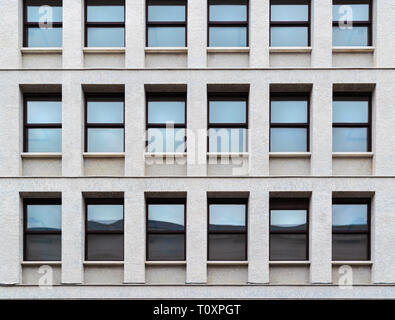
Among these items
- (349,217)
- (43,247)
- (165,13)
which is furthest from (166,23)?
(349,217)

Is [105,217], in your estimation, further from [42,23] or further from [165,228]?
[42,23]

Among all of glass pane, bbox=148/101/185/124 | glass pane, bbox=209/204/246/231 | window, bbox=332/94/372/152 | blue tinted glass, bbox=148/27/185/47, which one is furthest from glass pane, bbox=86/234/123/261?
window, bbox=332/94/372/152

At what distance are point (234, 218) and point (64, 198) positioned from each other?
466cm

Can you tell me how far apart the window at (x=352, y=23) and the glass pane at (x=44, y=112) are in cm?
808

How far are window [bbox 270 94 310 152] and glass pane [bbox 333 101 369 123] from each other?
832mm

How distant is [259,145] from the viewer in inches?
440

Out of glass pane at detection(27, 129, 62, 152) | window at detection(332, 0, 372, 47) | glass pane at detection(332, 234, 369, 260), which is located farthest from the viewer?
window at detection(332, 0, 372, 47)

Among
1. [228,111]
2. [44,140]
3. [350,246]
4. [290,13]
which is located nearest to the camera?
[350,246]

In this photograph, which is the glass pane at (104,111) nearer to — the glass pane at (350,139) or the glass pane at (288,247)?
the glass pane at (288,247)

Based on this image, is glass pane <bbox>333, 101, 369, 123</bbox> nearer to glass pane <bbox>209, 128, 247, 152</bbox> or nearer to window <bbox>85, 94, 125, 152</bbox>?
glass pane <bbox>209, 128, 247, 152</bbox>

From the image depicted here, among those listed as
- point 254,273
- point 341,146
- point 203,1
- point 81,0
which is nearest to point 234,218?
point 254,273

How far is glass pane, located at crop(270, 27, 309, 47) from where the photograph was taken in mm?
11727

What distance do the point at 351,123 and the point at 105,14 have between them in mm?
7646

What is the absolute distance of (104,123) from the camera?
1173 centimetres
